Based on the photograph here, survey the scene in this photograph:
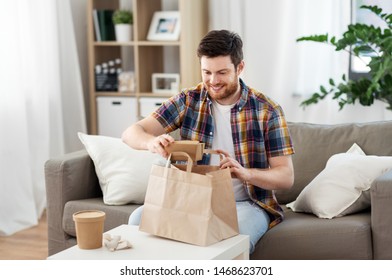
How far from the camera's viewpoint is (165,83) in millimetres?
4891

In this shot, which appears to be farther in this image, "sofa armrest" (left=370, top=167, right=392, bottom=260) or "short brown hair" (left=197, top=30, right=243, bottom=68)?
"sofa armrest" (left=370, top=167, right=392, bottom=260)

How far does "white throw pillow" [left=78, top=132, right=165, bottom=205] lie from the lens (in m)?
3.18

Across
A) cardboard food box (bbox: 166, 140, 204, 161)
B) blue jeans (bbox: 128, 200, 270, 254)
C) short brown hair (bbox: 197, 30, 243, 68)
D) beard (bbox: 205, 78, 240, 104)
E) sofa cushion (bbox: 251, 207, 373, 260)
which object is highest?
short brown hair (bbox: 197, 30, 243, 68)

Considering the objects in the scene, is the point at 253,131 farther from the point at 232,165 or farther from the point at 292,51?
the point at 292,51

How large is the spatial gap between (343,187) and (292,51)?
1865 mm

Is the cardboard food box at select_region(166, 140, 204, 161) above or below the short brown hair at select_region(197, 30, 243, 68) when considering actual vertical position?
below

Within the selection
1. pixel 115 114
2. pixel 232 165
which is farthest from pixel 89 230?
pixel 115 114

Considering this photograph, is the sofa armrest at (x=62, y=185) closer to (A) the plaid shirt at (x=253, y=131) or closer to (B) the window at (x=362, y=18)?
(A) the plaid shirt at (x=253, y=131)

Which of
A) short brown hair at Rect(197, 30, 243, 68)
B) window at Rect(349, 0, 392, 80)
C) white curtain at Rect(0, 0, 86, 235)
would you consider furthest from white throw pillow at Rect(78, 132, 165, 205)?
window at Rect(349, 0, 392, 80)

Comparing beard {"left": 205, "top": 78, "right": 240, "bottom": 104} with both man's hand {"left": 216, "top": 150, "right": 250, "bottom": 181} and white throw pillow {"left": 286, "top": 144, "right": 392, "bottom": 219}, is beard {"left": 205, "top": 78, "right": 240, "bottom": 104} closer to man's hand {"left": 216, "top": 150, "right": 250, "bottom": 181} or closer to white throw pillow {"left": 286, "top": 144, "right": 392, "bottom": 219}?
man's hand {"left": 216, "top": 150, "right": 250, "bottom": 181}

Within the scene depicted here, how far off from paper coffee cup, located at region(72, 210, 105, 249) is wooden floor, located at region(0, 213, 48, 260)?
1616 millimetres
